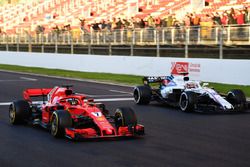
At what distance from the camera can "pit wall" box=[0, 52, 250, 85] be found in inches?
872

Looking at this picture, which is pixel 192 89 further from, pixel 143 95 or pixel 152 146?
pixel 152 146

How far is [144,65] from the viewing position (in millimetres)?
28594

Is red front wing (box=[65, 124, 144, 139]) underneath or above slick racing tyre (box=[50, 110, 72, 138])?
underneath

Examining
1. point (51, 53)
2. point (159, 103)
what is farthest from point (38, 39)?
point (159, 103)

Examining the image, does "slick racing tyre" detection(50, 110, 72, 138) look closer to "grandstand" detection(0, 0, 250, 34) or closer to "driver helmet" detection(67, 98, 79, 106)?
"driver helmet" detection(67, 98, 79, 106)

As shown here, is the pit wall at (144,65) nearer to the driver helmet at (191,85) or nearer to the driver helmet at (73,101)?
the driver helmet at (191,85)

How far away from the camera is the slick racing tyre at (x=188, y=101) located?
45.1ft

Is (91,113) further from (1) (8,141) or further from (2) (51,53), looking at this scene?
(2) (51,53)

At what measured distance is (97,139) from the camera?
9.32 meters

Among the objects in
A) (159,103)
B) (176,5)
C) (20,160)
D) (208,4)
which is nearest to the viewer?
(20,160)

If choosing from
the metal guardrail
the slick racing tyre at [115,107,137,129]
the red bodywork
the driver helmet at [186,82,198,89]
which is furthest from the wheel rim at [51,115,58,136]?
the metal guardrail

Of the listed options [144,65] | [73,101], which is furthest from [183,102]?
[144,65]

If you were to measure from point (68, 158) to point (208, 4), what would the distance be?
100 ft

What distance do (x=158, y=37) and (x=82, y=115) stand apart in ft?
64.1
